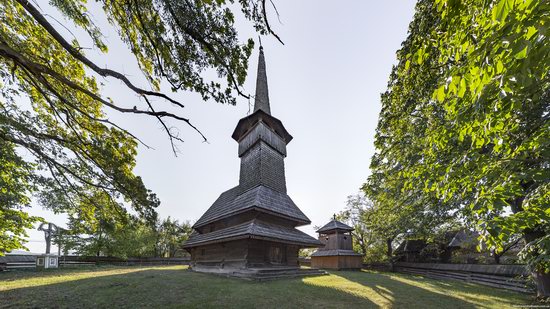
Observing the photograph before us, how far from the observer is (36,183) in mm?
6859

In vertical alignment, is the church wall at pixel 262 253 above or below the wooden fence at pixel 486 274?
above

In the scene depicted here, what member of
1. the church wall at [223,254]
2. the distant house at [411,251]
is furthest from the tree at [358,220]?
the church wall at [223,254]

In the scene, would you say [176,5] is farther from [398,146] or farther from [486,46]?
[398,146]

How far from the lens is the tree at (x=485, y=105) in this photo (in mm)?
2072

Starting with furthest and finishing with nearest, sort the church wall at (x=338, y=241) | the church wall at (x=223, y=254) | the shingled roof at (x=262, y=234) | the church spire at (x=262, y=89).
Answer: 1. the church wall at (x=338, y=241)
2. the church spire at (x=262, y=89)
3. the church wall at (x=223, y=254)
4. the shingled roof at (x=262, y=234)

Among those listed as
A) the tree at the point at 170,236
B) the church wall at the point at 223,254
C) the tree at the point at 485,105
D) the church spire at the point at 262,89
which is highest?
the church spire at the point at 262,89

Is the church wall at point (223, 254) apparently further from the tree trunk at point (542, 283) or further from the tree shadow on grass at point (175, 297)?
the tree trunk at point (542, 283)

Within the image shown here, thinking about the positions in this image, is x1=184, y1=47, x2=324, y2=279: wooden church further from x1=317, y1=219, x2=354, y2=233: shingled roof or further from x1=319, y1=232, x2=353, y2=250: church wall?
x1=317, y1=219, x2=354, y2=233: shingled roof

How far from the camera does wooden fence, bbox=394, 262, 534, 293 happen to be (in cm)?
984

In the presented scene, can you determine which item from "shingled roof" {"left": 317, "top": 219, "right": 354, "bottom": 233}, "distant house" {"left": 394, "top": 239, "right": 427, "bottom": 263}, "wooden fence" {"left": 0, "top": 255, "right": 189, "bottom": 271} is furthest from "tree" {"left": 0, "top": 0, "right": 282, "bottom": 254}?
"distant house" {"left": 394, "top": 239, "right": 427, "bottom": 263}

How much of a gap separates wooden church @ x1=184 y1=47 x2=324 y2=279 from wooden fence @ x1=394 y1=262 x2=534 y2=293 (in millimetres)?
9897

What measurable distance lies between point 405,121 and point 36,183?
12910mm

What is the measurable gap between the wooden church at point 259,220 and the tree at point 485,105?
8.98 m

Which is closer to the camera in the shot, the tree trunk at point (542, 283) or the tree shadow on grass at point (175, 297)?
the tree shadow on grass at point (175, 297)
